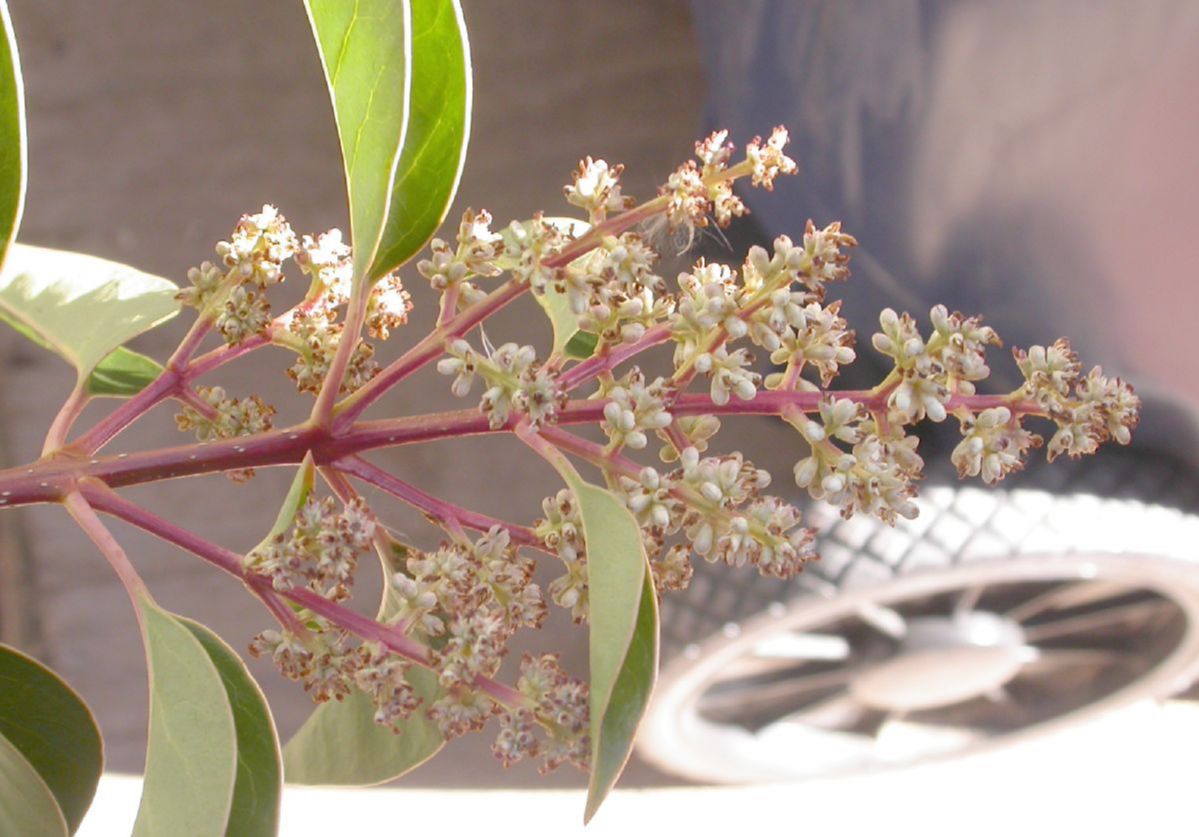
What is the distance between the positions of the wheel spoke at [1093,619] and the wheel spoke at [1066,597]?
0.02m

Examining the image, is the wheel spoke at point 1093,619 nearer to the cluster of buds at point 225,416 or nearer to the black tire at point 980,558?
the black tire at point 980,558

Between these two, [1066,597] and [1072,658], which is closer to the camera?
[1066,597]

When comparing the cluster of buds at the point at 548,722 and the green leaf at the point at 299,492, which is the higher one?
the green leaf at the point at 299,492

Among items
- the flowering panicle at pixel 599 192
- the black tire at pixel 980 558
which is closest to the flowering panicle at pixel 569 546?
the flowering panicle at pixel 599 192

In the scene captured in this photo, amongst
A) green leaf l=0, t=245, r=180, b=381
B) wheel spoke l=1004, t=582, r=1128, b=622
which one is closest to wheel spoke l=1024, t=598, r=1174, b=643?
wheel spoke l=1004, t=582, r=1128, b=622

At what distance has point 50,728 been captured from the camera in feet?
1.71

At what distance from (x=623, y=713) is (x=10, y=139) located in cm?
32

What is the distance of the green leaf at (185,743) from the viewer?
42 cm

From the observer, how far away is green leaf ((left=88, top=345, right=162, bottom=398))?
58 centimetres

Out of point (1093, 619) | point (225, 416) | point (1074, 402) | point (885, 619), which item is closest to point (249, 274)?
point (225, 416)

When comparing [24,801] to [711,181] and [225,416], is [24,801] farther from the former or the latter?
[711,181]

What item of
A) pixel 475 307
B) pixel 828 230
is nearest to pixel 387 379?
pixel 475 307

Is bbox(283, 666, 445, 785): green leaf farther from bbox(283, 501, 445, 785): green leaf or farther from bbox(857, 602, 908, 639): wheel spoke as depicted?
bbox(857, 602, 908, 639): wheel spoke

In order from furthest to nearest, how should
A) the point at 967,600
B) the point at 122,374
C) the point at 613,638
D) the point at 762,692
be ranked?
1. the point at 762,692
2. the point at 967,600
3. the point at 122,374
4. the point at 613,638
